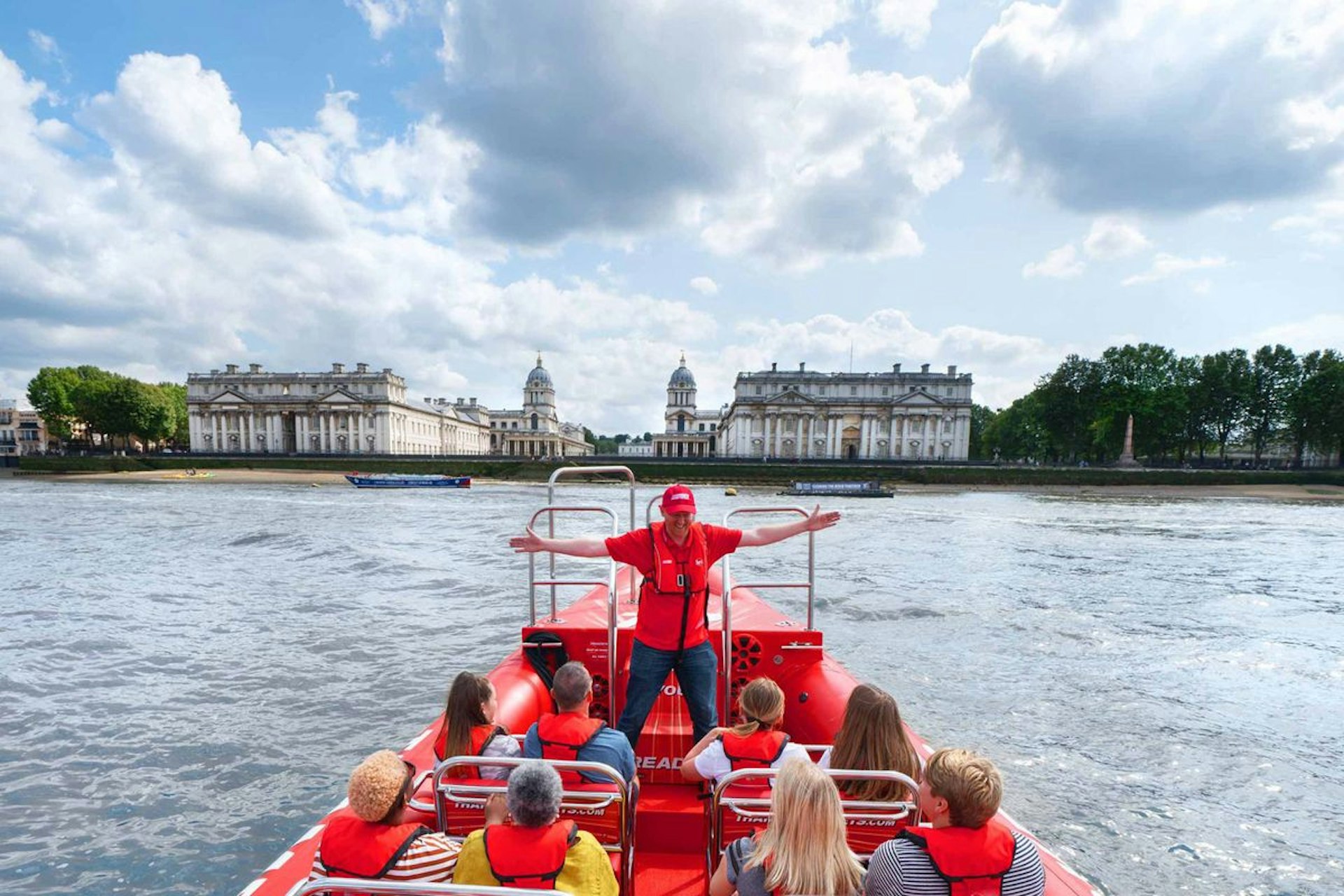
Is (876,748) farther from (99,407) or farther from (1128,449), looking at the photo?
(99,407)

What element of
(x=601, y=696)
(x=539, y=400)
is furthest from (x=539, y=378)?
(x=601, y=696)

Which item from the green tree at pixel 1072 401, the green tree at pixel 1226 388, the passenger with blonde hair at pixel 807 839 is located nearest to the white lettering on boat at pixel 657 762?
the passenger with blonde hair at pixel 807 839

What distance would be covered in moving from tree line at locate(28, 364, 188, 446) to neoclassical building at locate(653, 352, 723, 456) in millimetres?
83105

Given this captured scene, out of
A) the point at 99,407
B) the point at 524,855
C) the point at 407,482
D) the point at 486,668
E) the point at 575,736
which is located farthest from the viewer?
the point at 99,407

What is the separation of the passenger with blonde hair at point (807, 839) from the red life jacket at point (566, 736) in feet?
4.28

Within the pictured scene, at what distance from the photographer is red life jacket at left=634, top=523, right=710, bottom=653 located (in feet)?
14.1

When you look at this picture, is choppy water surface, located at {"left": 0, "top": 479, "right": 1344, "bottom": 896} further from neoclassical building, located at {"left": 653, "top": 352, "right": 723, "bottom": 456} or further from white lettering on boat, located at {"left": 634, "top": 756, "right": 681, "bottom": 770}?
neoclassical building, located at {"left": 653, "top": 352, "right": 723, "bottom": 456}

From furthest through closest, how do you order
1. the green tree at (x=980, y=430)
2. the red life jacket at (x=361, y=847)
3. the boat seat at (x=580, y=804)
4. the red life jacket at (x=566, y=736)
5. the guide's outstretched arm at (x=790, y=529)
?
the green tree at (x=980, y=430), the guide's outstretched arm at (x=790, y=529), the red life jacket at (x=566, y=736), the boat seat at (x=580, y=804), the red life jacket at (x=361, y=847)

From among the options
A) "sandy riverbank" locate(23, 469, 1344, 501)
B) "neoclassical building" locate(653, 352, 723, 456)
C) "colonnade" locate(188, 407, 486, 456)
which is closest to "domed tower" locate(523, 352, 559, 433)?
"neoclassical building" locate(653, 352, 723, 456)

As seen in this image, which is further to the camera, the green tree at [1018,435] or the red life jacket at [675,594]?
the green tree at [1018,435]

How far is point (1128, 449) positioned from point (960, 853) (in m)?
87.7

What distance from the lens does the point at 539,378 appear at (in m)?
146

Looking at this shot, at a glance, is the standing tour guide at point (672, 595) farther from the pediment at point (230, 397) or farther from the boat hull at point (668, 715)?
Result: the pediment at point (230, 397)

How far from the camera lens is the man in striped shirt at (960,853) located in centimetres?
236
